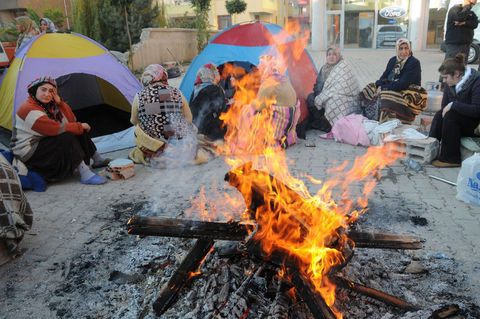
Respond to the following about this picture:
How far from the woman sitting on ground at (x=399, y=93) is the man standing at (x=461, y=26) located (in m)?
2.49

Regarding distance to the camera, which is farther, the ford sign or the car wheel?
the ford sign

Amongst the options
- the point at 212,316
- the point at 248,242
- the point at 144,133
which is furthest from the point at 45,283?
the point at 144,133

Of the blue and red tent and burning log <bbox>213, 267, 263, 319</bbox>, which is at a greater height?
the blue and red tent

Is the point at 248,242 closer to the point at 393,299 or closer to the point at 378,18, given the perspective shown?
the point at 393,299

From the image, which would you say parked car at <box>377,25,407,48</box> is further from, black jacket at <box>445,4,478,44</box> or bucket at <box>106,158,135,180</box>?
bucket at <box>106,158,135,180</box>

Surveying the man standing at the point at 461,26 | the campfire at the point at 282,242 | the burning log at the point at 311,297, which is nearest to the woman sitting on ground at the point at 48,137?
the campfire at the point at 282,242

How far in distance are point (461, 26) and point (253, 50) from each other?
462 cm

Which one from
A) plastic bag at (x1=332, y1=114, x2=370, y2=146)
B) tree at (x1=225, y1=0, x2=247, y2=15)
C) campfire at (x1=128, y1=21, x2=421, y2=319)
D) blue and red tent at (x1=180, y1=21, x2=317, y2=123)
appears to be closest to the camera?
campfire at (x1=128, y1=21, x2=421, y2=319)

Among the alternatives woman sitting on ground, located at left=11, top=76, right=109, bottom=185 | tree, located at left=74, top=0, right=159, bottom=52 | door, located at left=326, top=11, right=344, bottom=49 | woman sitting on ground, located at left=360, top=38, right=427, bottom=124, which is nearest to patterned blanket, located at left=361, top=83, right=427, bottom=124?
woman sitting on ground, located at left=360, top=38, right=427, bottom=124

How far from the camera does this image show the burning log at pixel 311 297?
2180 millimetres

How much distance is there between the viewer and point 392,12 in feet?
69.8

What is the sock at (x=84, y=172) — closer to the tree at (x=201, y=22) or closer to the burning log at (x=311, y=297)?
the burning log at (x=311, y=297)

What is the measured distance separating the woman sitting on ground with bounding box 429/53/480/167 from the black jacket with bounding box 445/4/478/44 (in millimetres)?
3838

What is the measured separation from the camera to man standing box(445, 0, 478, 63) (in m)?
8.28
